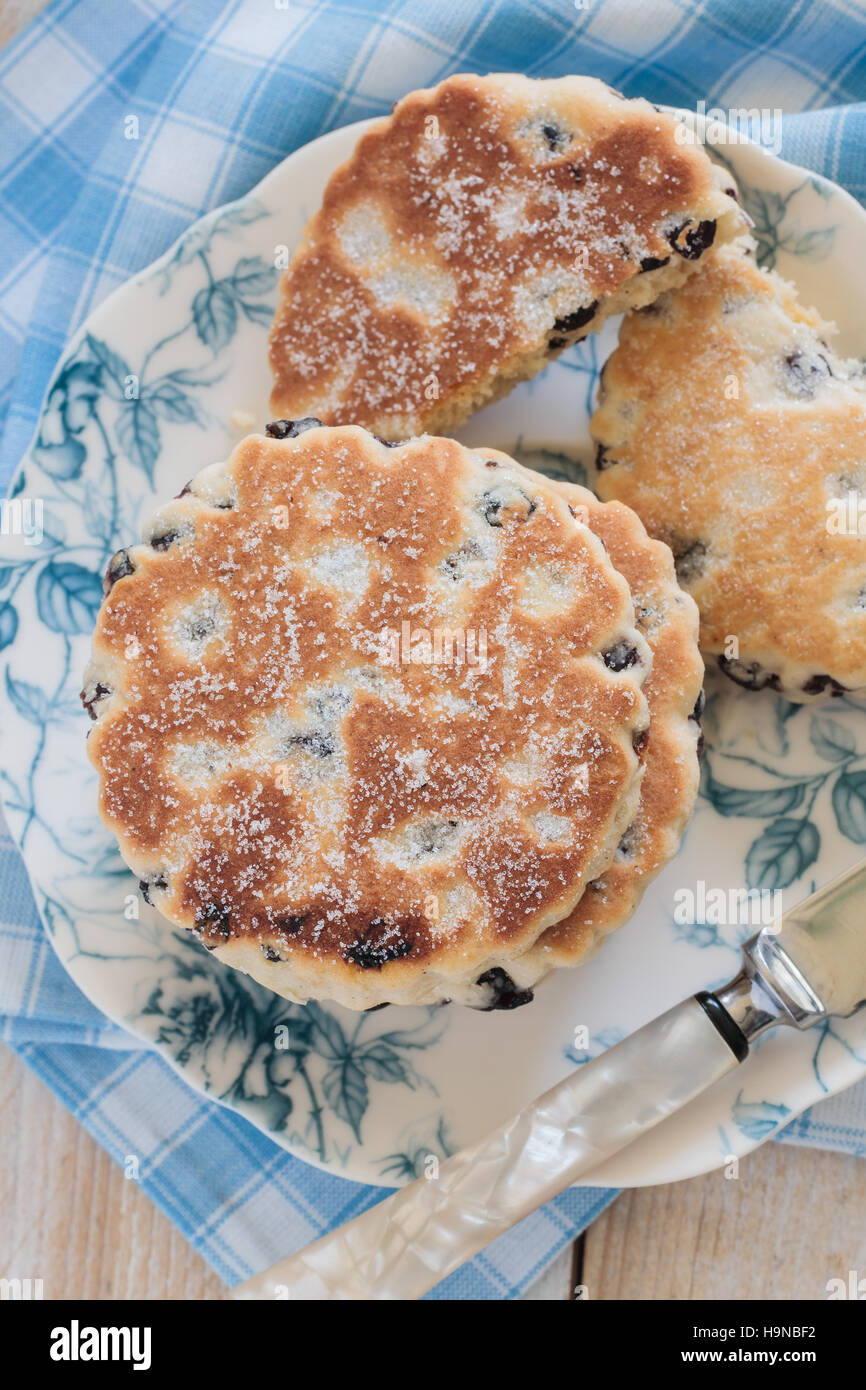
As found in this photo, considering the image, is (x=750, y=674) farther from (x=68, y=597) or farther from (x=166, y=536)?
(x=68, y=597)

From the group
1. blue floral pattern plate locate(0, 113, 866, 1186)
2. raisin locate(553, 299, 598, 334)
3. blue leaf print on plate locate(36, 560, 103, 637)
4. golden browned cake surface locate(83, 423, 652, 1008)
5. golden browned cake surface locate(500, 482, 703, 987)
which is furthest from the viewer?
blue leaf print on plate locate(36, 560, 103, 637)

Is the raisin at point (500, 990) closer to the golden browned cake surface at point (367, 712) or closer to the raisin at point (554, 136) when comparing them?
the golden browned cake surface at point (367, 712)

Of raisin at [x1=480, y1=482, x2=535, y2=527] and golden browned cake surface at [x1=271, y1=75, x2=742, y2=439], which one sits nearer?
raisin at [x1=480, y1=482, x2=535, y2=527]

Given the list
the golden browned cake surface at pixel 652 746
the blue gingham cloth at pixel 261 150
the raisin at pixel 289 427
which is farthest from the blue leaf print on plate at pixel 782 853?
the raisin at pixel 289 427

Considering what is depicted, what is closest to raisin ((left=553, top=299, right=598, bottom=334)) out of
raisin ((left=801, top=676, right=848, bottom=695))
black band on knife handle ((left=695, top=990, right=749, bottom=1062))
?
raisin ((left=801, top=676, right=848, bottom=695))

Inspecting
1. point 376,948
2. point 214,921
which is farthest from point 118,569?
point 376,948

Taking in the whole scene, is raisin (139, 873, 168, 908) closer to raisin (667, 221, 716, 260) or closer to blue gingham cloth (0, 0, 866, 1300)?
blue gingham cloth (0, 0, 866, 1300)

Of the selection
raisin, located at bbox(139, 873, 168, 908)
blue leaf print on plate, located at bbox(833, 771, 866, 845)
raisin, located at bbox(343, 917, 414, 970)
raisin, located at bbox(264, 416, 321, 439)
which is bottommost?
raisin, located at bbox(139, 873, 168, 908)

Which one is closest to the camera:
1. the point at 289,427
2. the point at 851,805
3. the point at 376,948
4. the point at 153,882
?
the point at 376,948
